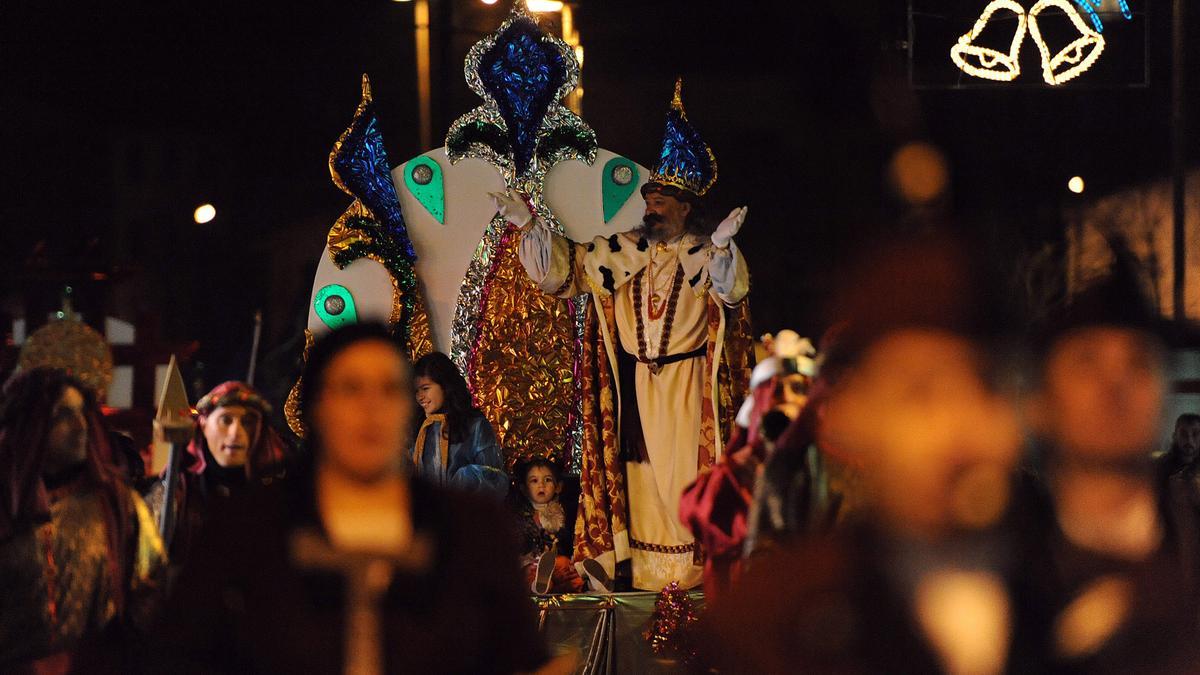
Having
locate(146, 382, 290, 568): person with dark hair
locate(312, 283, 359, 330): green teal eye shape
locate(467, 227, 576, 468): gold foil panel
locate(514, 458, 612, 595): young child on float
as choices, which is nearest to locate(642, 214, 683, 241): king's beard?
locate(467, 227, 576, 468): gold foil panel

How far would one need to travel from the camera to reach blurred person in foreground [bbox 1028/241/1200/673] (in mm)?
2119

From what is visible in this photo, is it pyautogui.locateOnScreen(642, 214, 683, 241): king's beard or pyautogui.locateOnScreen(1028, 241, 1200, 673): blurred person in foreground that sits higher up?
pyautogui.locateOnScreen(642, 214, 683, 241): king's beard

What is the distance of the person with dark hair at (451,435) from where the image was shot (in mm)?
5902

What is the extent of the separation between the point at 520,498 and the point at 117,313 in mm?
2193

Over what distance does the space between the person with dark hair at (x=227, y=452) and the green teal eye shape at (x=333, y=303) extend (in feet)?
8.06

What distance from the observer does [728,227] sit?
19.2 ft

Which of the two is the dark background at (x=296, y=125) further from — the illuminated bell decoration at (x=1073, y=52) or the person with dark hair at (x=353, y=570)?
the person with dark hair at (x=353, y=570)

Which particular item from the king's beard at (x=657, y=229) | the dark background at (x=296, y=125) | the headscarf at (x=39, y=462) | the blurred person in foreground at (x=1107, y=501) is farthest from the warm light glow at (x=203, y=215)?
the blurred person in foreground at (x=1107, y=501)

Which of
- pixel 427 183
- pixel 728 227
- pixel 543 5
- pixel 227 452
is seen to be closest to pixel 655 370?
pixel 728 227

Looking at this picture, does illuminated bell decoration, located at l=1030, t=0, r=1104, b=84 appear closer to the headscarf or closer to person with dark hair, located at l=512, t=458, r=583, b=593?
person with dark hair, located at l=512, t=458, r=583, b=593

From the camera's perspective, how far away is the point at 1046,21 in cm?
711

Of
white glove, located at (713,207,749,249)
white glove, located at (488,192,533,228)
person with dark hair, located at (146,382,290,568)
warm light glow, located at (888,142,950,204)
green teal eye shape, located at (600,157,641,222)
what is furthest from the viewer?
green teal eye shape, located at (600,157,641,222)

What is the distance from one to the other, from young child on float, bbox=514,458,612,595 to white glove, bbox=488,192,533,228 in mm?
1144

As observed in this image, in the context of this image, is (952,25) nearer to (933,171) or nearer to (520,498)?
(933,171)
